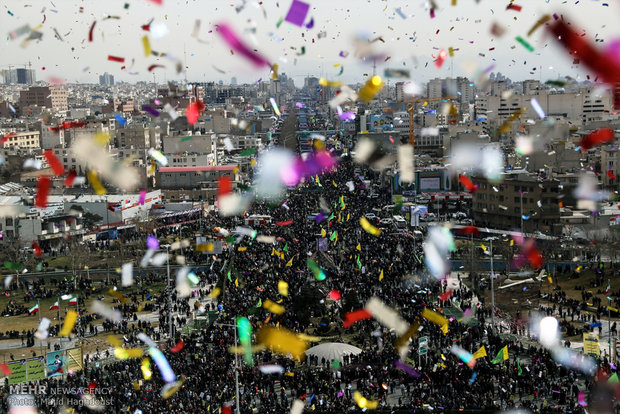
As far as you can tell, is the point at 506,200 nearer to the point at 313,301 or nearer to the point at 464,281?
the point at 464,281

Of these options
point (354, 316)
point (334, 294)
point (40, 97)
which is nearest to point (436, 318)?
point (354, 316)

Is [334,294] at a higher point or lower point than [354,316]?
higher

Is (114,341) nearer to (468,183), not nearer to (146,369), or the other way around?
(146,369)

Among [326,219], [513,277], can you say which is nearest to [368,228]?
[326,219]

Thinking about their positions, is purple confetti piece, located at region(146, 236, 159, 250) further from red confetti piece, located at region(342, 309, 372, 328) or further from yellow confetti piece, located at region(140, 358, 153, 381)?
yellow confetti piece, located at region(140, 358, 153, 381)

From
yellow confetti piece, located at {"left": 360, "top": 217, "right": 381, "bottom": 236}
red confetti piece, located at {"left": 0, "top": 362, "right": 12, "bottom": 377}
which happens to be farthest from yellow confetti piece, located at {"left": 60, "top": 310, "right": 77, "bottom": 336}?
yellow confetti piece, located at {"left": 360, "top": 217, "right": 381, "bottom": 236}

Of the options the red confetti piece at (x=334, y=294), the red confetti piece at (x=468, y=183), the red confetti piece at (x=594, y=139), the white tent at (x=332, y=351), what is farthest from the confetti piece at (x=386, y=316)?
the red confetti piece at (x=468, y=183)
